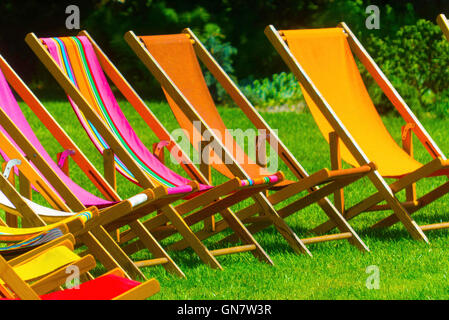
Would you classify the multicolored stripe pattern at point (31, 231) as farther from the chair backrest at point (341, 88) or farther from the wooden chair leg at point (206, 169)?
the chair backrest at point (341, 88)

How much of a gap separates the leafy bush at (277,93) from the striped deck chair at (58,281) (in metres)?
7.29

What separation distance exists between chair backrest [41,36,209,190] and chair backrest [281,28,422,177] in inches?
39.1

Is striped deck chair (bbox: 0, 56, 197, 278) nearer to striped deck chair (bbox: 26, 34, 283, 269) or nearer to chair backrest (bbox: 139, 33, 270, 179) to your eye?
striped deck chair (bbox: 26, 34, 283, 269)

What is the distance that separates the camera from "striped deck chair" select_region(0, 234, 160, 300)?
9.89 feet

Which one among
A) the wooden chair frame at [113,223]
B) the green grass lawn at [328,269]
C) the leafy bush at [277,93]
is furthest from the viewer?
the leafy bush at [277,93]

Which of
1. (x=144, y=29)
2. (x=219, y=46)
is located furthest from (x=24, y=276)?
(x=144, y=29)

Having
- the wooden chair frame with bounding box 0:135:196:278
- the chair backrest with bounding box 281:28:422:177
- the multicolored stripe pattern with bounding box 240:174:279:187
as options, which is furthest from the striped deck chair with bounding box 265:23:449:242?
the wooden chair frame with bounding box 0:135:196:278

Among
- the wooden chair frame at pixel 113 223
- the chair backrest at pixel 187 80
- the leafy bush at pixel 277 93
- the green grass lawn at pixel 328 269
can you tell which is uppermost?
the chair backrest at pixel 187 80

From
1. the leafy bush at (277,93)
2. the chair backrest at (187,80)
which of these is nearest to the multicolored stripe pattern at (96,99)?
the chair backrest at (187,80)

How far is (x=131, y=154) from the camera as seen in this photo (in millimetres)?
5047

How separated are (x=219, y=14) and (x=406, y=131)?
7.34 metres

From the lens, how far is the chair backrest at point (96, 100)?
5016 millimetres

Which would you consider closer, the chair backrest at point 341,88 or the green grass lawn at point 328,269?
the green grass lawn at point 328,269

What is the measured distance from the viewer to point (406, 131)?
5496mm
